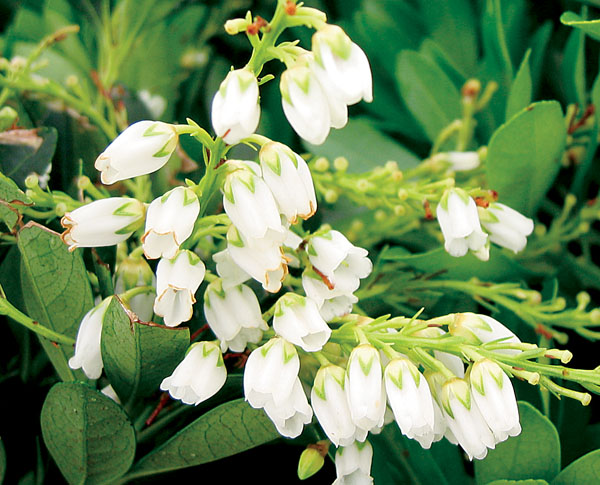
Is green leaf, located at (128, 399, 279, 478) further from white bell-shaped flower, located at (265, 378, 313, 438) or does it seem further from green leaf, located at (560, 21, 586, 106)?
green leaf, located at (560, 21, 586, 106)

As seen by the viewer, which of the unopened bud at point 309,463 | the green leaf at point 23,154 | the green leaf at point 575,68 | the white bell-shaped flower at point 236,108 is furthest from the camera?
the green leaf at point 575,68

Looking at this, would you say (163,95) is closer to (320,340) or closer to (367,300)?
(367,300)

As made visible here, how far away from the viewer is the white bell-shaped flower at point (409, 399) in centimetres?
47

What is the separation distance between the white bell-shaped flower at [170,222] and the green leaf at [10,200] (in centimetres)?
14

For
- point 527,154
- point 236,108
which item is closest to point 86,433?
point 236,108

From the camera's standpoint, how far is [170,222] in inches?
18.6

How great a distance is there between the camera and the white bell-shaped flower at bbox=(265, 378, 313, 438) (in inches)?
18.9

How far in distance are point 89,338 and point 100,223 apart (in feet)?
0.31

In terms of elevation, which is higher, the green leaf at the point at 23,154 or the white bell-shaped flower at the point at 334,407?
the green leaf at the point at 23,154

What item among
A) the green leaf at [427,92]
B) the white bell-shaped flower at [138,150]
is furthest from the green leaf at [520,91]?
the white bell-shaped flower at [138,150]

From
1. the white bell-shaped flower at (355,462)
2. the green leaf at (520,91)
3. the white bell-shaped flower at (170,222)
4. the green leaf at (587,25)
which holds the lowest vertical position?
the white bell-shaped flower at (355,462)

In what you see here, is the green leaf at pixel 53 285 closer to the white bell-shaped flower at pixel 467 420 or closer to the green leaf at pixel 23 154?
the green leaf at pixel 23 154

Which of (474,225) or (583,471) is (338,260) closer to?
(474,225)

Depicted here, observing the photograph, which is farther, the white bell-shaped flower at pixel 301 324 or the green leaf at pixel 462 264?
the green leaf at pixel 462 264
